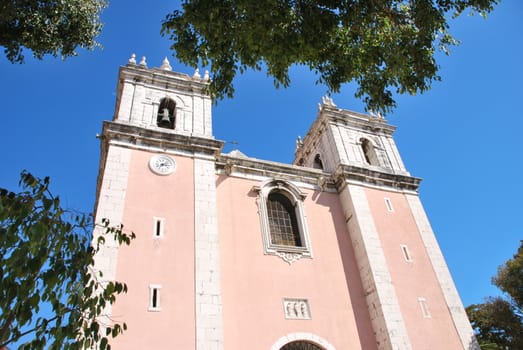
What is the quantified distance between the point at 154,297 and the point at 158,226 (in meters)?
2.17

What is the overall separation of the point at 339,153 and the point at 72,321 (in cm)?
1436

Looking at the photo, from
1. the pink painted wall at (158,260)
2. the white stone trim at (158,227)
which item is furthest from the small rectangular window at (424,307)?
the white stone trim at (158,227)

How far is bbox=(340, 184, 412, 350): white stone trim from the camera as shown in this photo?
12.5 m

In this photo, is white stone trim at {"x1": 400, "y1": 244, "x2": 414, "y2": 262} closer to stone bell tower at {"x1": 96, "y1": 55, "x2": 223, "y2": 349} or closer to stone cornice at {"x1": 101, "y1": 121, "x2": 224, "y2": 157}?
stone bell tower at {"x1": 96, "y1": 55, "x2": 223, "y2": 349}

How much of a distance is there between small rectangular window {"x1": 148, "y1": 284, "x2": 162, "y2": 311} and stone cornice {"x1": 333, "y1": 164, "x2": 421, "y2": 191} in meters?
8.60

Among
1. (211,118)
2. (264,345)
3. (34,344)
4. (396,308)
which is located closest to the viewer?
(34,344)

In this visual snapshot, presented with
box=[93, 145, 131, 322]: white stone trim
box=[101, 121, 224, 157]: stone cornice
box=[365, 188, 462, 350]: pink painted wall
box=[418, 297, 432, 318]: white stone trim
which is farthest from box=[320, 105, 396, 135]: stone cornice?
box=[93, 145, 131, 322]: white stone trim

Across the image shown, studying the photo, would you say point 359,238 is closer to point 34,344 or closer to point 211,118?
point 211,118

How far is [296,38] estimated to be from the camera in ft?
25.8

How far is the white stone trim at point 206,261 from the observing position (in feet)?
33.8

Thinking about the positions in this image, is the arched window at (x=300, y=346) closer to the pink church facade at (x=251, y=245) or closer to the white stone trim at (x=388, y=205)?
the pink church facade at (x=251, y=245)

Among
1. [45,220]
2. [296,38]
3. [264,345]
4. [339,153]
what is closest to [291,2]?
[296,38]

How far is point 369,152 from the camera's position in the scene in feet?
61.1

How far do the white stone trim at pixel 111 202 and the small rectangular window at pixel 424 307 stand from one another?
9.91 metres
